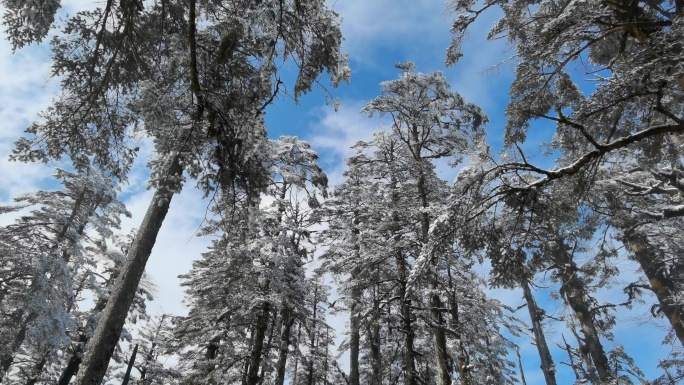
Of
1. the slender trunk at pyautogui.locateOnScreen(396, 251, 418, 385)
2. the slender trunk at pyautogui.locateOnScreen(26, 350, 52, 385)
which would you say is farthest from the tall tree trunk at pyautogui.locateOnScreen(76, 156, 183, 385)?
the slender trunk at pyautogui.locateOnScreen(26, 350, 52, 385)

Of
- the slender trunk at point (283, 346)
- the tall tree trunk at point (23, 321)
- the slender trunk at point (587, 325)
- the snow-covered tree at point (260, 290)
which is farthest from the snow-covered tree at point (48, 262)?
the slender trunk at point (587, 325)

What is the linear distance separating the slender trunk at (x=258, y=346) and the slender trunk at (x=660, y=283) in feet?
45.3

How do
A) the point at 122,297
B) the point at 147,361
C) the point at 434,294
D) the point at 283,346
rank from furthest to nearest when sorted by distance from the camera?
the point at 147,361 < the point at 283,346 < the point at 434,294 < the point at 122,297

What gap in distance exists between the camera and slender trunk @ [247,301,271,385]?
1116 centimetres

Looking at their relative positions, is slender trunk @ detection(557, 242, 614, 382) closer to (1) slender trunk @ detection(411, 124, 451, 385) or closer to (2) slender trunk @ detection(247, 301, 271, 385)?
(1) slender trunk @ detection(411, 124, 451, 385)

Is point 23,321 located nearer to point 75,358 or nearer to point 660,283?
point 75,358

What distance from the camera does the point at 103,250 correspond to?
19125mm

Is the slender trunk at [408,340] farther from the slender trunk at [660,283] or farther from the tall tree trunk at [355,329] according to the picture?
the slender trunk at [660,283]

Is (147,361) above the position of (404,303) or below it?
above

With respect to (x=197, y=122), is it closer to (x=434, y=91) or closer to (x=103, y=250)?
(x=434, y=91)

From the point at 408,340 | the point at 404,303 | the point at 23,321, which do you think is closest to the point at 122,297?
the point at 404,303

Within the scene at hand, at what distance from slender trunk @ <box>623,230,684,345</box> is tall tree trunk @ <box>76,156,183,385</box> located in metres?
15.9

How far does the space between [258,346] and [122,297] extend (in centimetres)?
631

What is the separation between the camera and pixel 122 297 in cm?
634
